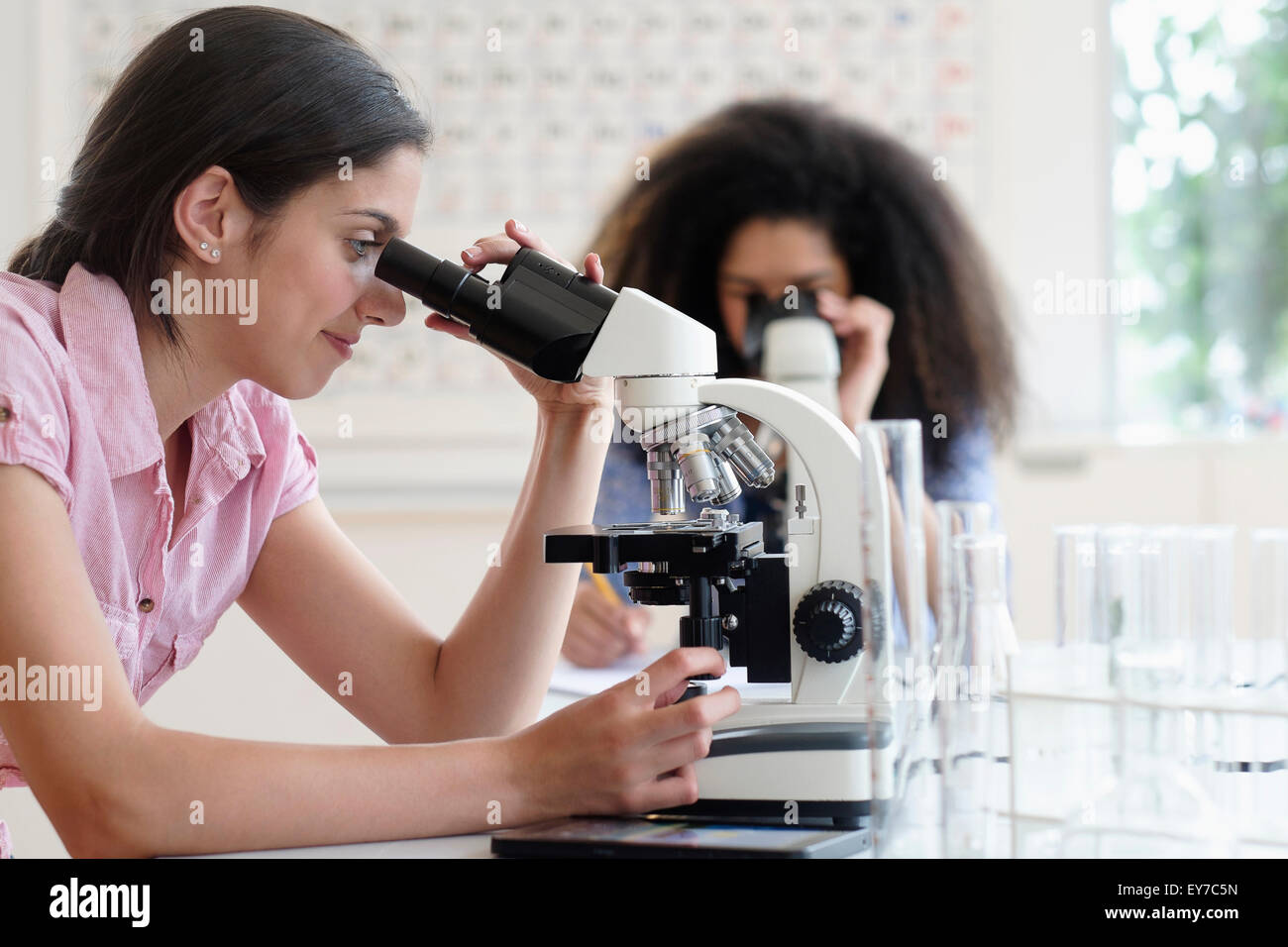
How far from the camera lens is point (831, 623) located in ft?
3.28

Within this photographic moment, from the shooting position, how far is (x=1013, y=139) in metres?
2.94

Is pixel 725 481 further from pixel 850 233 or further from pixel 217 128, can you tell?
pixel 850 233

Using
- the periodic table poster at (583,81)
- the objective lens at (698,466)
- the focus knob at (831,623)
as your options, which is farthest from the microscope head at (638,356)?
the periodic table poster at (583,81)

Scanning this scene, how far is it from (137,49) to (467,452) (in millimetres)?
1762

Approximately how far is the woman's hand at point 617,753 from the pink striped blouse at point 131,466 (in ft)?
1.16

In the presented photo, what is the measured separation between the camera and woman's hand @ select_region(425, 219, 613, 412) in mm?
1169

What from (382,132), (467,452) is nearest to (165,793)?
(382,132)

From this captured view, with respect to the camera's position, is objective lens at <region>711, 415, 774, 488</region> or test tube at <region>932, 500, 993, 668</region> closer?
test tube at <region>932, 500, 993, 668</region>

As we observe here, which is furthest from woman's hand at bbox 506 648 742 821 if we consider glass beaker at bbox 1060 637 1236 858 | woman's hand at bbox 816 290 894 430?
woman's hand at bbox 816 290 894 430

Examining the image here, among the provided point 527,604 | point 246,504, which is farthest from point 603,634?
point 246,504

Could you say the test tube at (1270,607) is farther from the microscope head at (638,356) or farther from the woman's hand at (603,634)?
the woman's hand at (603,634)

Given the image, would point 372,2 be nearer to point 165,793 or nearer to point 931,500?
point 931,500

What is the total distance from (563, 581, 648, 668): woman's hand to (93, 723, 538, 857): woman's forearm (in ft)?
2.50

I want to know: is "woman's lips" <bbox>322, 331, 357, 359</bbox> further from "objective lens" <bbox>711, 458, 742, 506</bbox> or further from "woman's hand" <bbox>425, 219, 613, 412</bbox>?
"objective lens" <bbox>711, 458, 742, 506</bbox>
